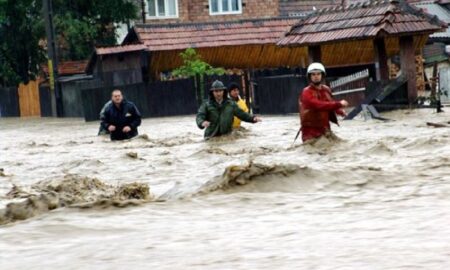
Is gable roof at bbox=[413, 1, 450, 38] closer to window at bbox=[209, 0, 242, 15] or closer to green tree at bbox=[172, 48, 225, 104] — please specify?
window at bbox=[209, 0, 242, 15]

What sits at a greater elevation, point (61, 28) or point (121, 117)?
point (61, 28)

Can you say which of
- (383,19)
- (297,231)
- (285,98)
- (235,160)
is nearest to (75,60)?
(285,98)

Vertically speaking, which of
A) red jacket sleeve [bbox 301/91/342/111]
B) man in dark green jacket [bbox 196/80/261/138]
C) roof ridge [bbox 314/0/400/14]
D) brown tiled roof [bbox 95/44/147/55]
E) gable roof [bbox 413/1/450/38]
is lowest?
man in dark green jacket [bbox 196/80/261/138]

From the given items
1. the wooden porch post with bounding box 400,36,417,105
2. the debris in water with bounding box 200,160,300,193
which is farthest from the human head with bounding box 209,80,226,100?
the wooden porch post with bounding box 400,36,417,105

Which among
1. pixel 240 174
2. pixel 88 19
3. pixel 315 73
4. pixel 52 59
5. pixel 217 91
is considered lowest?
pixel 240 174

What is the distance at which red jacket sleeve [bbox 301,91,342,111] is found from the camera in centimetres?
1416

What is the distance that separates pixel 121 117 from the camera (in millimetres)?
18703

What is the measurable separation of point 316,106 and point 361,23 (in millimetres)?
12455

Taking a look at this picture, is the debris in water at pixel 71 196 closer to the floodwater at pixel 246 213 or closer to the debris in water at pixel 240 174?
the floodwater at pixel 246 213

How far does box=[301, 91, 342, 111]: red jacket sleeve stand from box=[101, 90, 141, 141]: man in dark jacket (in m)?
4.81

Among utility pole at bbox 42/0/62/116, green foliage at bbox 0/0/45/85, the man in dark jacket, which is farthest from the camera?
green foliage at bbox 0/0/45/85

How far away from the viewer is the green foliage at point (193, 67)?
36.9 meters

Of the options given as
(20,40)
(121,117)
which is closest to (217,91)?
(121,117)

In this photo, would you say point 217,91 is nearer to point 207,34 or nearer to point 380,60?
point 380,60
